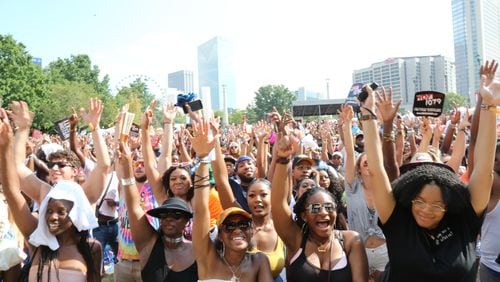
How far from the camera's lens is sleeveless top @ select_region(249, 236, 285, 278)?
349 centimetres

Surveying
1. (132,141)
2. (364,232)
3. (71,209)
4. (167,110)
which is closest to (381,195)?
(364,232)

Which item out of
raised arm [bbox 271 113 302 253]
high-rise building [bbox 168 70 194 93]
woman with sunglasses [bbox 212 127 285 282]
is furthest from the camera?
high-rise building [bbox 168 70 194 93]

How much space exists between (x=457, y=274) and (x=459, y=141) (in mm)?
2628

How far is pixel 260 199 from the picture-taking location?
3830 millimetres

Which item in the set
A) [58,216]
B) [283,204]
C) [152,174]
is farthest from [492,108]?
[152,174]

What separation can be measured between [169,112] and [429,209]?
11.8 feet

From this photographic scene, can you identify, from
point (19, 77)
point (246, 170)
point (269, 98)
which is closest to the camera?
point (246, 170)

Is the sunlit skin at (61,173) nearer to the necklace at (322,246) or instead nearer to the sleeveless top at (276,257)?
the sleeveless top at (276,257)

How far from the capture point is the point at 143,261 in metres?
3.45

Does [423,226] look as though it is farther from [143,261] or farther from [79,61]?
[79,61]

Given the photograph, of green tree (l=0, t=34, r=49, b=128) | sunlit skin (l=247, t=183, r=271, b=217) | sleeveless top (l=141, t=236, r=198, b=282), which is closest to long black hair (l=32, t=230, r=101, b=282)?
sleeveless top (l=141, t=236, r=198, b=282)

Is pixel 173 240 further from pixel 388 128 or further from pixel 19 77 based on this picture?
pixel 19 77

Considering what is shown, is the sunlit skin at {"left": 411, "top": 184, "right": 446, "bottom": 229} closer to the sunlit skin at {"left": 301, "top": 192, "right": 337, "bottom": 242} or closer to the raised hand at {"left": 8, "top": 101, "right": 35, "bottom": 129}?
the sunlit skin at {"left": 301, "top": 192, "right": 337, "bottom": 242}

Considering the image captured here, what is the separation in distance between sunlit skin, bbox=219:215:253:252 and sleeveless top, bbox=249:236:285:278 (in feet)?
0.83
